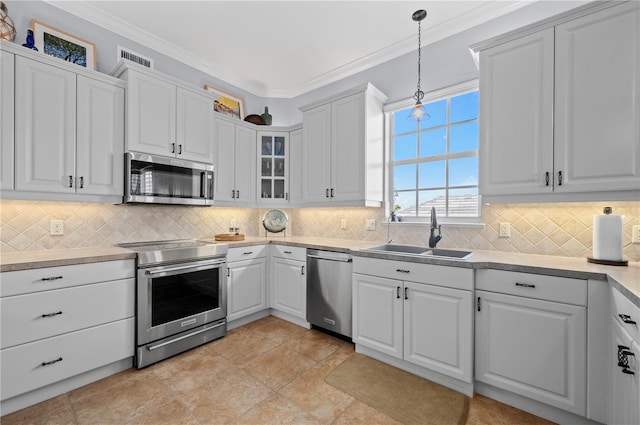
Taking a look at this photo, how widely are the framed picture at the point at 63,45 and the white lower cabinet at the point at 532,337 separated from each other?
12.2 ft

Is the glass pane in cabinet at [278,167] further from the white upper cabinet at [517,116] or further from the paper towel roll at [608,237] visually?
the paper towel roll at [608,237]

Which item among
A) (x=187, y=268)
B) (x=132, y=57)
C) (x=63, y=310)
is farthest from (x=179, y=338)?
(x=132, y=57)

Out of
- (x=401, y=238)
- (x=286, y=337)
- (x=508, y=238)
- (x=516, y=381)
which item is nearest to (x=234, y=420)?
(x=286, y=337)

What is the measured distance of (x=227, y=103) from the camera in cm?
363

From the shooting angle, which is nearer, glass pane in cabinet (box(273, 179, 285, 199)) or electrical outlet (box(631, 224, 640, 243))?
electrical outlet (box(631, 224, 640, 243))

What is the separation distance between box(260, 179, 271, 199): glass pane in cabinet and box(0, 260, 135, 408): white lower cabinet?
5.80 feet

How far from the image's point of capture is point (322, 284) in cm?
277

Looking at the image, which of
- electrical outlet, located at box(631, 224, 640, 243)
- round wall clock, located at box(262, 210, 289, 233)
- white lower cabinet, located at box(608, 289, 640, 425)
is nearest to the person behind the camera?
white lower cabinet, located at box(608, 289, 640, 425)

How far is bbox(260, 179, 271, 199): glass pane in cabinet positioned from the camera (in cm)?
366

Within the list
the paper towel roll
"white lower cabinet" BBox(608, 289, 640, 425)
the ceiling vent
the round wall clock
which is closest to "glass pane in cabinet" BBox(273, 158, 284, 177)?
the round wall clock

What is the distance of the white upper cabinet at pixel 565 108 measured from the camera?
1.63 metres

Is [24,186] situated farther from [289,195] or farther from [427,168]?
[427,168]

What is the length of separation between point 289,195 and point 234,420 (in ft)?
8.20

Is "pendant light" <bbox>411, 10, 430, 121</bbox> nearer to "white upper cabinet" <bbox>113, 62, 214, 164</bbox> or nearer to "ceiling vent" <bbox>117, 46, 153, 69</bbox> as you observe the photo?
"white upper cabinet" <bbox>113, 62, 214, 164</bbox>
